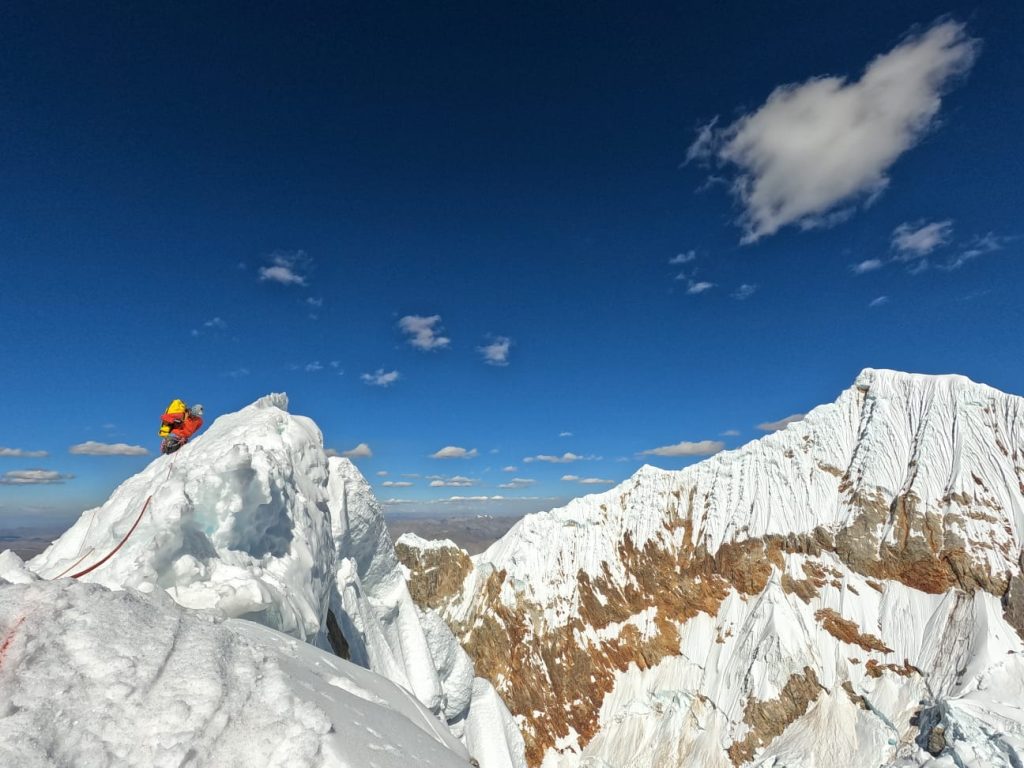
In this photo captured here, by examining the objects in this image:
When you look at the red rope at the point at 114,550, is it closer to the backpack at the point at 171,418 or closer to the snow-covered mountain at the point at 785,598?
the backpack at the point at 171,418

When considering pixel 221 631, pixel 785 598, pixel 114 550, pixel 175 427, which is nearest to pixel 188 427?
pixel 175 427

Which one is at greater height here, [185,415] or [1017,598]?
[185,415]

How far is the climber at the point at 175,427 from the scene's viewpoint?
55.9 ft

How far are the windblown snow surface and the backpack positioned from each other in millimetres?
1431

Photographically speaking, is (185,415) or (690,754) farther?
(690,754)

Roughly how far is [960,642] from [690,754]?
102 feet

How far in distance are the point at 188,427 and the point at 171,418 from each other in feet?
2.03

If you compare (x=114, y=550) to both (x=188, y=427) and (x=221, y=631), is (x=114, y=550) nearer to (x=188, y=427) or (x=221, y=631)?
(x=221, y=631)

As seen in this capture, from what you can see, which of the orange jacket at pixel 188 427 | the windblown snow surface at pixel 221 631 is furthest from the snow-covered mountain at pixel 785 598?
the orange jacket at pixel 188 427

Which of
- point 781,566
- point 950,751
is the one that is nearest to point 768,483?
point 781,566

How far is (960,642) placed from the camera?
4822 cm

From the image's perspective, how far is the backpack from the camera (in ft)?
56.1

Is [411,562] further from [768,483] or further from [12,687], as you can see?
[12,687]

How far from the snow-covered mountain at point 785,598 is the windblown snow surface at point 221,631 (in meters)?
49.3
